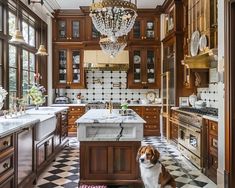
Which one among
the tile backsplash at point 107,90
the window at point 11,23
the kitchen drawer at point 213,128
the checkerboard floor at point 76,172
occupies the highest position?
the window at point 11,23

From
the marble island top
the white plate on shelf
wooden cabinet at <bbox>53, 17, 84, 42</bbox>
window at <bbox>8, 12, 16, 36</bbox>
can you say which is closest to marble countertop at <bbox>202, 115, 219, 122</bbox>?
the marble island top

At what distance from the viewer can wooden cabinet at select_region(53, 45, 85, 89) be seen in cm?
775

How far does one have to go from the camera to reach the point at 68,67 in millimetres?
7758

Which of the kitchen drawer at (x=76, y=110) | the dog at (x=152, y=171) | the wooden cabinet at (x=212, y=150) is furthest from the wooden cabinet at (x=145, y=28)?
the dog at (x=152, y=171)

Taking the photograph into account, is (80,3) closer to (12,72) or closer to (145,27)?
(145,27)

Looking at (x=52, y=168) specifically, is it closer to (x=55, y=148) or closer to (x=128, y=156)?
(x=55, y=148)

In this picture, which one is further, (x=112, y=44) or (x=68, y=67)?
(x=68, y=67)

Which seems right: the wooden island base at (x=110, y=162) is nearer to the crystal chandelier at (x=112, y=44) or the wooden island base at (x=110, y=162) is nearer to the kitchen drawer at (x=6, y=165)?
the kitchen drawer at (x=6, y=165)

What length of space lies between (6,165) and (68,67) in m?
5.32

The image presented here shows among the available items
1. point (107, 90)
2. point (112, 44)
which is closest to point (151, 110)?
point (107, 90)

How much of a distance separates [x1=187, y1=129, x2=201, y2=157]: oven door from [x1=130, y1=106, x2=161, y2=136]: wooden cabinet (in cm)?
258

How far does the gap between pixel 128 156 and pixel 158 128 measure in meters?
4.08

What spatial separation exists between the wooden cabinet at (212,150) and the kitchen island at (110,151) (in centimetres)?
106

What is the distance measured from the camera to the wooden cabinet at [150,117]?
293 inches
